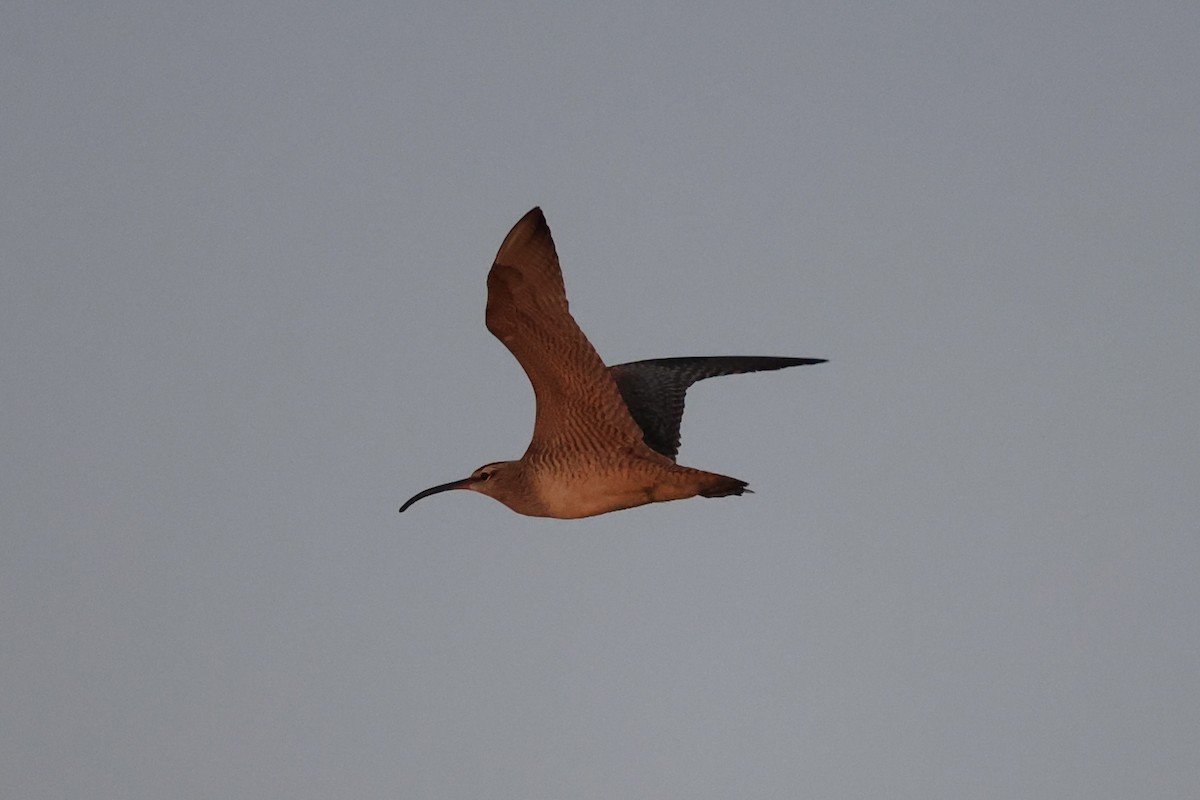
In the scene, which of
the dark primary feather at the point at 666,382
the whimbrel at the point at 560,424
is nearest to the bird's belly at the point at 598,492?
the whimbrel at the point at 560,424

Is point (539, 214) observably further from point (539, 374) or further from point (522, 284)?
point (539, 374)

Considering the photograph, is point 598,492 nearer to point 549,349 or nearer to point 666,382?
point 549,349

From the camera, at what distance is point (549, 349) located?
1941 centimetres

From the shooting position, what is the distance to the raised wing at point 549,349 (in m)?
18.6

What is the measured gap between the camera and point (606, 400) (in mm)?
19703

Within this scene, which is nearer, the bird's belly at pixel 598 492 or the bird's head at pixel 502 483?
the bird's belly at pixel 598 492

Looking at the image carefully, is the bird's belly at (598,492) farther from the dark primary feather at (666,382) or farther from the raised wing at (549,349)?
the dark primary feather at (666,382)

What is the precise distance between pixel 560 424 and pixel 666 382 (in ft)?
10.9

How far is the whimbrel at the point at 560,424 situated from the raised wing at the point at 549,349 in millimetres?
10

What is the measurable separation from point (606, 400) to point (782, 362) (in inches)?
174

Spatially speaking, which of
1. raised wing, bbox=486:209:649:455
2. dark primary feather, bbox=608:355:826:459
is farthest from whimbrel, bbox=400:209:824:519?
dark primary feather, bbox=608:355:826:459

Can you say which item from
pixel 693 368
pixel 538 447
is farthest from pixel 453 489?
pixel 693 368

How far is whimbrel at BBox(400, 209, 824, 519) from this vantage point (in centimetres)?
1875

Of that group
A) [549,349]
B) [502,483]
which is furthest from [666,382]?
[549,349]
